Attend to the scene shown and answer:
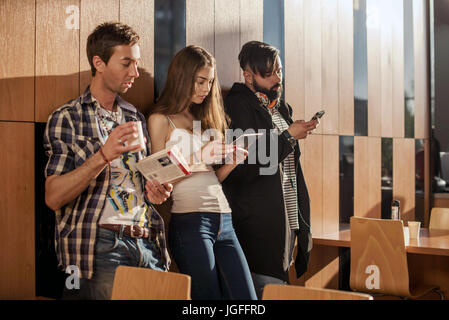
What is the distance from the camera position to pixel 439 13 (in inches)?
232

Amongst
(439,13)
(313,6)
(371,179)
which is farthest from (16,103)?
(439,13)

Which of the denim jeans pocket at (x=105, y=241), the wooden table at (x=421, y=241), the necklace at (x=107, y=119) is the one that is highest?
the necklace at (x=107, y=119)

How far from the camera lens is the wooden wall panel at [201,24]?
3045 millimetres

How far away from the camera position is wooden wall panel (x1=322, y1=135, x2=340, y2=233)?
14.0 ft

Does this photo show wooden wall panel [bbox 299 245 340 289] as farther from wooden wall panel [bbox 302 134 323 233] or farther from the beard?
the beard

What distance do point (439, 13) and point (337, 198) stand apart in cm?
279

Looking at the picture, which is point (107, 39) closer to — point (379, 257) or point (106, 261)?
point (106, 261)

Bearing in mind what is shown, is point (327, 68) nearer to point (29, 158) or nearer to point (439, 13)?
point (439, 13)

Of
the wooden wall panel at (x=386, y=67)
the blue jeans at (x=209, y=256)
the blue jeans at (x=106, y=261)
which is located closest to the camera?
the blue jeans at (x=106, y=261)

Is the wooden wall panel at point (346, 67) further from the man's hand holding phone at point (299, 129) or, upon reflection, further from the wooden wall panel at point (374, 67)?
the man's hand holding phone at point (299, 129)

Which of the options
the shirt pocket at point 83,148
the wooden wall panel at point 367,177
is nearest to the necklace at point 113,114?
the shirt pocket at point 83,148

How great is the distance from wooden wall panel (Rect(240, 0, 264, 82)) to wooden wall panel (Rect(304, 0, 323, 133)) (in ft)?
1.95

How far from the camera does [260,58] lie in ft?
10.2

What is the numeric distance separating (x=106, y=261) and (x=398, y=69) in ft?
13.7
